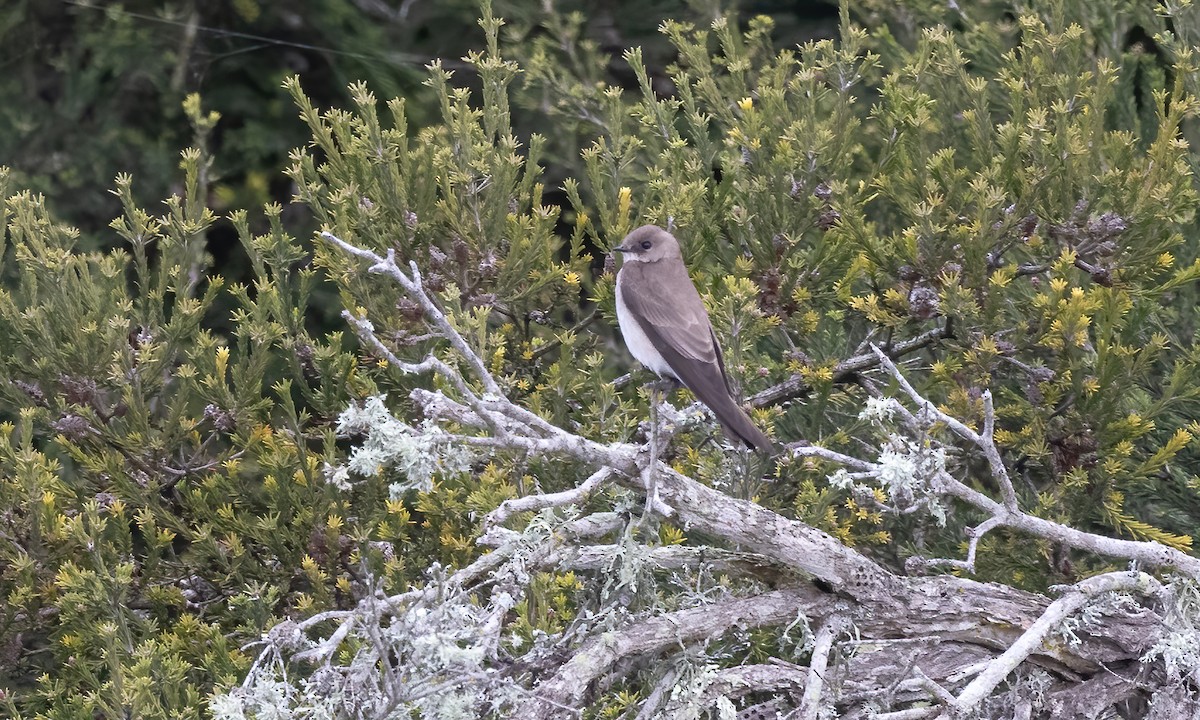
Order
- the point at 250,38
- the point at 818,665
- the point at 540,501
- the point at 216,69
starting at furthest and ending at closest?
the point at 216,69, the point at 250,38, the point at 818,665, the point at 540,501

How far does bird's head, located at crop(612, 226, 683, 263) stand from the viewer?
194 inches

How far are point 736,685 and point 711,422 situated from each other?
1.13 m

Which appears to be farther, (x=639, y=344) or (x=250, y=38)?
(x=250, y=38)

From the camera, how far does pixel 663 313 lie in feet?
16.0

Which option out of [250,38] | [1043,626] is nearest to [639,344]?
[1043,626]

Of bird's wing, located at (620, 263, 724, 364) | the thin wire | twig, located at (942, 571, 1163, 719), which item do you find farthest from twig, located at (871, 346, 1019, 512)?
the thin wire

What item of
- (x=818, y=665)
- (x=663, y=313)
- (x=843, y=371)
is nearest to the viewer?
(x=818, y=665)

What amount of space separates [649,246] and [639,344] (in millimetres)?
375

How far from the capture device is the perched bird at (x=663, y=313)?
4777 mm

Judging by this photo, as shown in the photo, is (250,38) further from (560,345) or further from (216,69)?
(560,345)

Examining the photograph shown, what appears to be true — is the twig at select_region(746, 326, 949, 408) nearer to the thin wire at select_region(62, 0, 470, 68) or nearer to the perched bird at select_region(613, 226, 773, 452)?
the perched bird at select_region(613, 226, 773, 452)

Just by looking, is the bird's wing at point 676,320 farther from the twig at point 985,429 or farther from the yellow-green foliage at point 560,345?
the twig at point 985,429

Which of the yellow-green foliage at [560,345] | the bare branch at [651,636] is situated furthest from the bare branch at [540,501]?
the yellow-green foliage at [560,345]

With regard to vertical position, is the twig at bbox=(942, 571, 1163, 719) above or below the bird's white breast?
above
